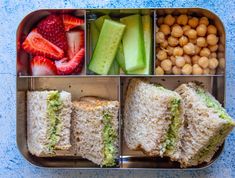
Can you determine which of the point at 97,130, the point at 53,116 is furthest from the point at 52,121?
the point at 97,130

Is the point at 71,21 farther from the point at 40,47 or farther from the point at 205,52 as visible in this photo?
the point at 205,52

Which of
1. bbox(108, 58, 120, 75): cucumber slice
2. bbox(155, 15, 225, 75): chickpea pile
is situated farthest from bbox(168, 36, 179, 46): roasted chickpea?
bbox(108, 58, 120, 75): cucumber slice

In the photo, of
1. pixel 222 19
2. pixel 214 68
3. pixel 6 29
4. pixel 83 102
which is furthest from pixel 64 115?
pixel 222 19

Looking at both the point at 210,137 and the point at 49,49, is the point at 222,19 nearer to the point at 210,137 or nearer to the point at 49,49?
the point at 210,137

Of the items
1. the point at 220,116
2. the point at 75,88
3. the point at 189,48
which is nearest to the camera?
the point at 220,116

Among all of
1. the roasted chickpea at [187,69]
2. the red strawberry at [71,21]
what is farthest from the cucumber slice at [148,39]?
the red strawberry at [71,21]

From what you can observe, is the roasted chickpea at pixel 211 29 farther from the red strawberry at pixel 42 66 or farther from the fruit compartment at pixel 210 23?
the red strawberry at pixel 42 66
